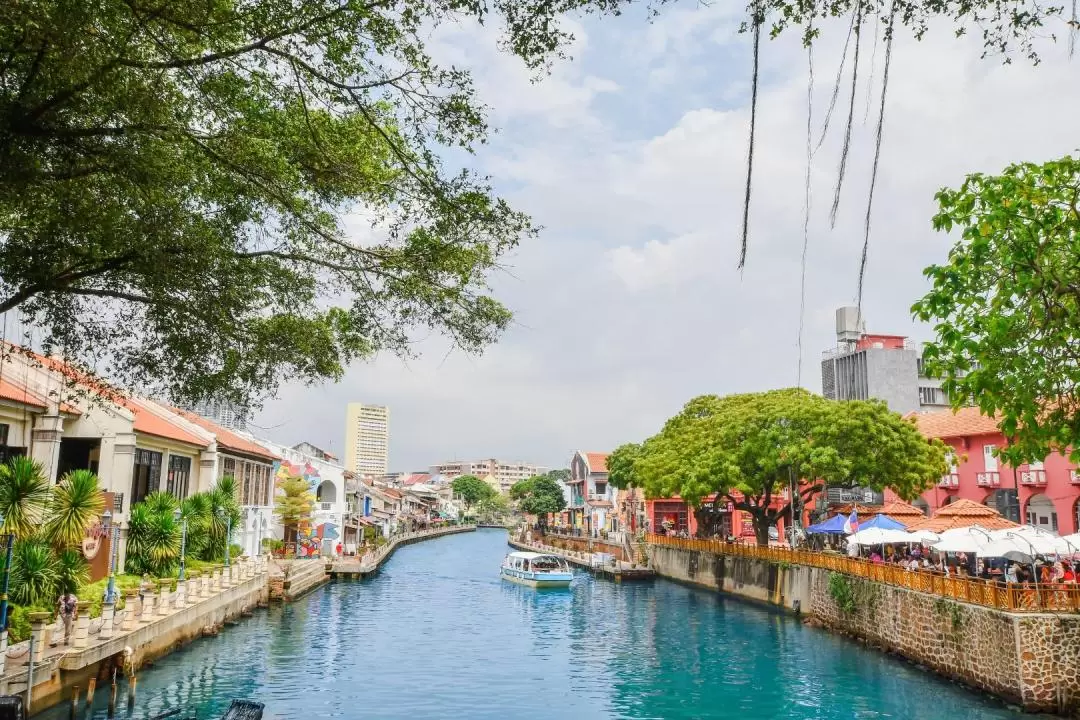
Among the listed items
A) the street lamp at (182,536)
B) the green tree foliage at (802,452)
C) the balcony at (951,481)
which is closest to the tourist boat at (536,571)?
the green tree foliage at (802,452)

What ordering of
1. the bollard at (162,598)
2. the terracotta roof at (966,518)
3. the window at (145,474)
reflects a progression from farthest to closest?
1. the window at (145,474)
2. the terracotta roof at (966,518)
3. the bollard at (162,598)

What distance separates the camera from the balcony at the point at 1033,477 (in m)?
40.2

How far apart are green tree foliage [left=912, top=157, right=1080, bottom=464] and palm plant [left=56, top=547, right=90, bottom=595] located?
67.3 feet

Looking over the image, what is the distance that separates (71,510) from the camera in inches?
828

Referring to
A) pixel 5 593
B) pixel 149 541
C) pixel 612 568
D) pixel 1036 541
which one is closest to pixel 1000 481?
pixel 1036 541

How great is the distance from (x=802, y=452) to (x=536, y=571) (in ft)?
71.7

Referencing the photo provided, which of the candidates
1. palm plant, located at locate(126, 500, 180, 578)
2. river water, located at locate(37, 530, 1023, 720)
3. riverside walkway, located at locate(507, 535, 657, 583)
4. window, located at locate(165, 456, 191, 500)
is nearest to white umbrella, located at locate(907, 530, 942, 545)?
river water, located at locate(37, 530, 1023, 720)

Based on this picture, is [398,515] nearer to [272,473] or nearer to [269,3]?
[272,473]

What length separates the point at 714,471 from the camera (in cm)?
4388

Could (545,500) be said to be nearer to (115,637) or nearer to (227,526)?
(227,526)

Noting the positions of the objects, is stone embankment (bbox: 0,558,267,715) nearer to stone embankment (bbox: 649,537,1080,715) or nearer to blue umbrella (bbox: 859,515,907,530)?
stone embankment (bbox: 649,537,1080,715)

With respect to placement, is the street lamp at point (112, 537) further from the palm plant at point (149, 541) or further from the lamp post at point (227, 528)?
the lamp post at point (227, 528)

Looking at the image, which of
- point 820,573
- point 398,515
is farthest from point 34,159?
point 398,515

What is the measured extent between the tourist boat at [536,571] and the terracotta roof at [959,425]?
77.9 ft
